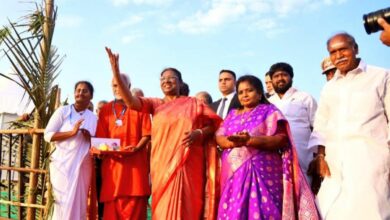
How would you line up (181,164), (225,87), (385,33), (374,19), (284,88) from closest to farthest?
(385,33) < (374,19) < (181,164) < (284,88) < (225,87)

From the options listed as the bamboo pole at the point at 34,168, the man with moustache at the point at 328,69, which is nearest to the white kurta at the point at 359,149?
the man with moustache at the point at 328,69

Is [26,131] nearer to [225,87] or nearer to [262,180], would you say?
[225,87]

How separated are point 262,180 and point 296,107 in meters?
1.19

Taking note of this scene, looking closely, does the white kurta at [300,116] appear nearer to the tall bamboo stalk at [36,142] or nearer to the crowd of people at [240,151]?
the crowd of people at [240,151]

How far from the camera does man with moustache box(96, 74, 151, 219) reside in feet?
14.6

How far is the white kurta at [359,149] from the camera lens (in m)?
2.95

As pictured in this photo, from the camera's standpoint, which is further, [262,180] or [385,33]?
[262,180]

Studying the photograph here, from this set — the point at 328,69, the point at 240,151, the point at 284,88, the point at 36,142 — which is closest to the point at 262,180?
the point at 240,151

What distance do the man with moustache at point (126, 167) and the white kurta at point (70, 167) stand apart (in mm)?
322

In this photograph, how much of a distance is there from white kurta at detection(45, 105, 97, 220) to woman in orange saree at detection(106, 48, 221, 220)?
3.37ft

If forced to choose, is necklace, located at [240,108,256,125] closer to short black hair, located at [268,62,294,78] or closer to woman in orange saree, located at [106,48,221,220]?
woman in orange saree, located at [106,48,221,220]

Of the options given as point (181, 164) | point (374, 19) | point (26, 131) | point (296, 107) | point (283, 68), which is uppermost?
point (283, 68)

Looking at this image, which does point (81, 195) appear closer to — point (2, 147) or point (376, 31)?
point (2, 147)

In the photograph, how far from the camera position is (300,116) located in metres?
4.40
